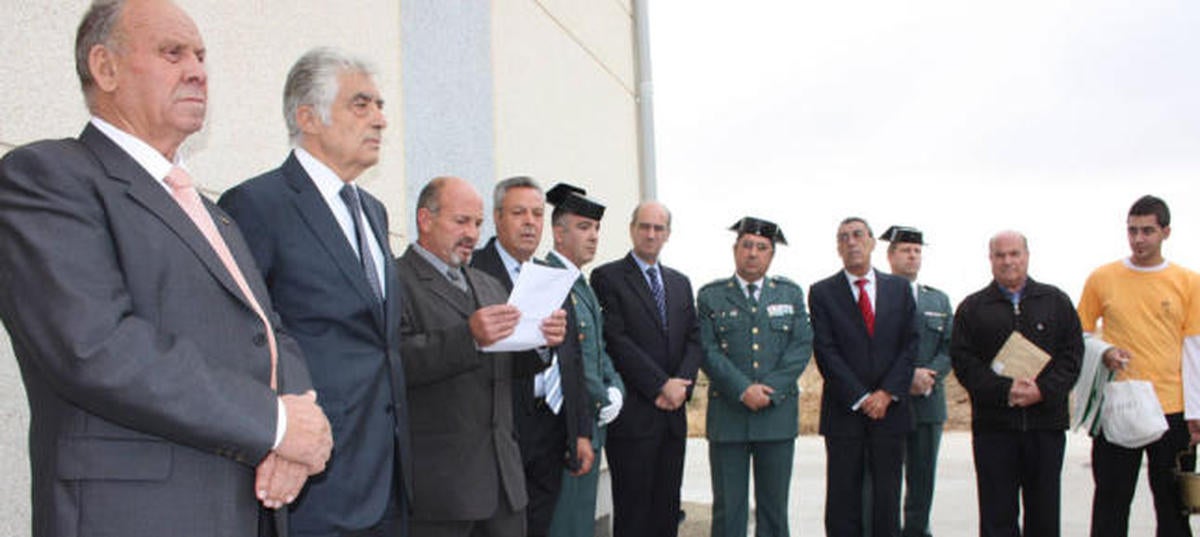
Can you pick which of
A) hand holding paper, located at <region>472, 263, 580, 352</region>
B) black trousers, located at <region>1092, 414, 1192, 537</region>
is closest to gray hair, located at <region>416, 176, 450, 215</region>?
hand holding paper, located at <region>472, 263, 580, 352</region>

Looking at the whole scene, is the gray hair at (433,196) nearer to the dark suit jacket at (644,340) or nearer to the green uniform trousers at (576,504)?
the green uniform trousers at (576,504)

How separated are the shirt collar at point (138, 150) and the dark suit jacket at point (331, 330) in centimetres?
46

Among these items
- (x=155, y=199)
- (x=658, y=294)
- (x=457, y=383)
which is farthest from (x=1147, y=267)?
(x=155, y=199)

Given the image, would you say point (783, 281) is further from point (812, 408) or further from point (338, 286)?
point (812, 408)

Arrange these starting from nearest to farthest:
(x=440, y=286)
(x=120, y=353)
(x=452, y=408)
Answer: (x=120, y=353), (x=452, y=408), (x=440, y=286)

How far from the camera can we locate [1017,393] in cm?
492

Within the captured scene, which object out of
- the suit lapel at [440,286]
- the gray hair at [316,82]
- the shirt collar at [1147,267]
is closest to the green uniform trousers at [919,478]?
the shirt collar at [1147,267]

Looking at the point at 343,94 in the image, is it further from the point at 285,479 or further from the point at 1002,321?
the point at 1002,321

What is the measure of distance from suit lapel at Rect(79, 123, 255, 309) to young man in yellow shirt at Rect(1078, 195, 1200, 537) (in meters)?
4.82

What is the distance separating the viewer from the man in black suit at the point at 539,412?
3.83 meters

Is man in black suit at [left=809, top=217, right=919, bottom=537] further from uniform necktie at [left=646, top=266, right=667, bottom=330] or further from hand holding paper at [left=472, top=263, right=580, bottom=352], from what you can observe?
hand holding paper at [left=472, top=263, right=580, bottom=352]

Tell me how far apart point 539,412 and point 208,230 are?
2107 millimetres

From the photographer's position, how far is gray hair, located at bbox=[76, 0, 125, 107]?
1.86 meters

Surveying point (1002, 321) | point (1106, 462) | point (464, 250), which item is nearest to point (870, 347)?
point (1002, 321)
